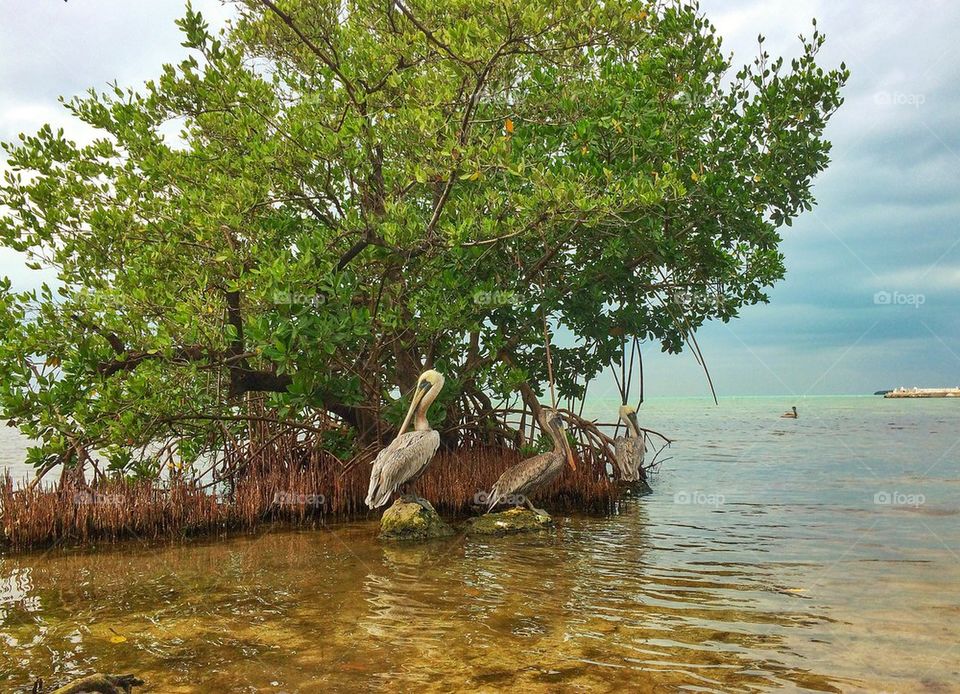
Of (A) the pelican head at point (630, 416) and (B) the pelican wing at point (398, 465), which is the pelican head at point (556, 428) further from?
(A) the pelican head at point (630, 416)

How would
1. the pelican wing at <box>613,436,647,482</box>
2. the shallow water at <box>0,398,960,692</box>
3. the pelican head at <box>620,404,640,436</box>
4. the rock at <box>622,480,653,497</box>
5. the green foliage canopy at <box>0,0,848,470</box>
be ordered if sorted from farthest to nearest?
the pelican head at <box>620,404,640,436</box>
the rock at <box>622,480,653,497</box>
the pelican wing at <box>613,436,647,482</box>
the green foliage canopy at <box>0,0,848,470</box>
the shallow water at <box>0,398,960,692</box>

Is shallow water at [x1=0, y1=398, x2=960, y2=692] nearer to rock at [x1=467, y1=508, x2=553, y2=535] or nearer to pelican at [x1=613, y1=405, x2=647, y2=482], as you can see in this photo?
rock at [x1=467, y1=508, x2=553, y2=535]

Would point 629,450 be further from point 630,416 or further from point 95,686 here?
point 95,686

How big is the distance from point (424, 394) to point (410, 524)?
161 centimetres

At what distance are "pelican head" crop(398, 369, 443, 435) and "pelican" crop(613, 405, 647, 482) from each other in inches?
162

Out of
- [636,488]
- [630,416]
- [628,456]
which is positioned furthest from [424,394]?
[636,488]

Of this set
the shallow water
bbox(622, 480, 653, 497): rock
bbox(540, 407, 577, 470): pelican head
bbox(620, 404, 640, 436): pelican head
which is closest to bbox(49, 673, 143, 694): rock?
the shallow water

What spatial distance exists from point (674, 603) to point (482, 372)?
5164 millimetres

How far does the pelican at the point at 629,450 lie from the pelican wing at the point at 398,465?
439cm

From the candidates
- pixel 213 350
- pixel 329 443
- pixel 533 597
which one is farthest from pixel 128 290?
pixel 533 597

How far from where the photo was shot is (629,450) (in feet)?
41.0

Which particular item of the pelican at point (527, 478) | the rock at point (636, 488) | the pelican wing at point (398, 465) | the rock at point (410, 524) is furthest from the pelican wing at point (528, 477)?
the rock at point (636, 488)

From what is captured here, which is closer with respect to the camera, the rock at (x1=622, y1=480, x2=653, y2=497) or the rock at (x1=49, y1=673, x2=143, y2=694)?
the rock at (x1=49, y1=673, x2=143, y2=694)

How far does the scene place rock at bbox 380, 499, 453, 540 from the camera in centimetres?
861
